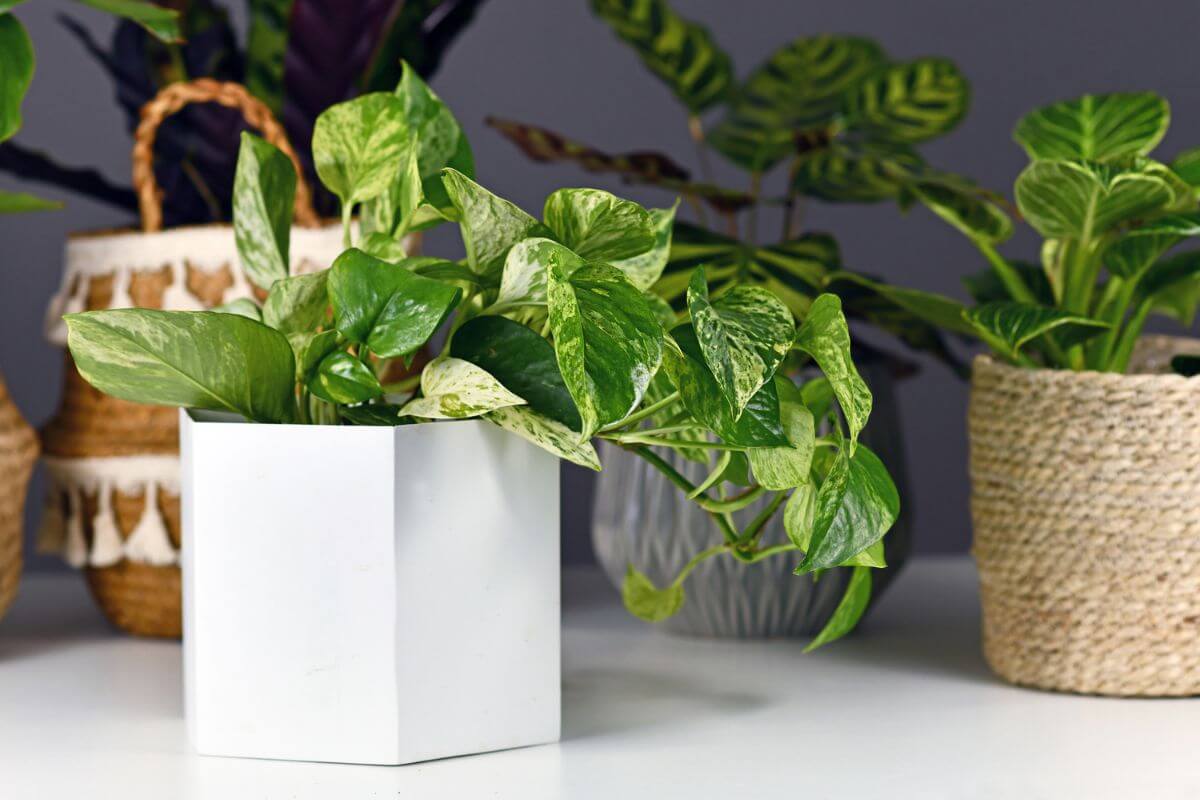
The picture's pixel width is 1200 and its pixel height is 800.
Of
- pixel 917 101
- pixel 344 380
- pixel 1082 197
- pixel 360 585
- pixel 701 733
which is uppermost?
pixel 917 101

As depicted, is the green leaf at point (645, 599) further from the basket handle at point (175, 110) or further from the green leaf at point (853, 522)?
the basket handle at point (175, 110)

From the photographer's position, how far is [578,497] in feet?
4.51

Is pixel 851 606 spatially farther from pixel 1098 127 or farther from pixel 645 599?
pixel 1098 127

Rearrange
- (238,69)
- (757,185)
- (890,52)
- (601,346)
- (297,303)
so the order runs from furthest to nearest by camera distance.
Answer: (890,52) < (757,185) < (238,69) < (297,303) < (601,346)

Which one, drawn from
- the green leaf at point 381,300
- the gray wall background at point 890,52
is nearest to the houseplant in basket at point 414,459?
the green leaf at point 381,300

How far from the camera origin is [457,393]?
64 cm

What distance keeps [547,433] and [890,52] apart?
911 millimetres

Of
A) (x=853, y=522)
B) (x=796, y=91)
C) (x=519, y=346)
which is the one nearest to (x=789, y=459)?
(x=853, y=522)

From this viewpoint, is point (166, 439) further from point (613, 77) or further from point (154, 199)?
point (613, 77)

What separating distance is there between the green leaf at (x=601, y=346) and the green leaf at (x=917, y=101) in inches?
23.1

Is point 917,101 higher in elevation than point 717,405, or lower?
higher

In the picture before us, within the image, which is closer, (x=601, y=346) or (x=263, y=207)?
(x=601, y=346)

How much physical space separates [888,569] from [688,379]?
0.46 m

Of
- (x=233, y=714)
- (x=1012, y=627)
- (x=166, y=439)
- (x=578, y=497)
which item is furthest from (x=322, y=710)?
(x=578, y=497)
